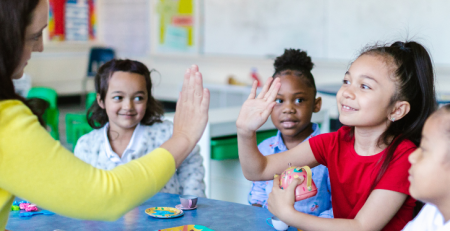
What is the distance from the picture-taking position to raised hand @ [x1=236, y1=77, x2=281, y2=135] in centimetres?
131

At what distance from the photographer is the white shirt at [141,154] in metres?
2.09

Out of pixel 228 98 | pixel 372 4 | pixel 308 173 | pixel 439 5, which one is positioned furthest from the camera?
pixel 228 98

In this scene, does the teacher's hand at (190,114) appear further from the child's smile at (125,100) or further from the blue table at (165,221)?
the child's smile at (125,100)

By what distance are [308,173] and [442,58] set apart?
12.8 ft

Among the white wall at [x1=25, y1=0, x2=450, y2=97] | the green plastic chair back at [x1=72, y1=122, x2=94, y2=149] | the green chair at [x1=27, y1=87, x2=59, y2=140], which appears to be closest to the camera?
the green plastic chair back at [x1=72, y1=122, x2=94, y2=149]

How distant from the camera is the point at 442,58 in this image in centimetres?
452

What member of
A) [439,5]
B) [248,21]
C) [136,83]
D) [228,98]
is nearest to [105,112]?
[136,83]

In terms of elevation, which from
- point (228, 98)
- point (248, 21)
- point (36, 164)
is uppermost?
point (248, 21)

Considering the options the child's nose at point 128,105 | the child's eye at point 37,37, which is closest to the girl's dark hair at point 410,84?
the child's eye at point 37,37

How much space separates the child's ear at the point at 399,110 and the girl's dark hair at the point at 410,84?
1 centimetres

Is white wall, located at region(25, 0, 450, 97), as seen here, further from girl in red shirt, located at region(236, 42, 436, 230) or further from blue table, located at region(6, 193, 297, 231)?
blue table, located at region(6, 193, 297, 231)

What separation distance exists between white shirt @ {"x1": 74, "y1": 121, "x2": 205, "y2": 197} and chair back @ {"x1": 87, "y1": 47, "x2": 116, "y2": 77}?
19.8ft

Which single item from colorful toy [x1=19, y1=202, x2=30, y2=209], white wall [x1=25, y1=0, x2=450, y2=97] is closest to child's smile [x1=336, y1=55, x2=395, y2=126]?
colorful toy [x1=19, y1=202, x2=30, y2=209]

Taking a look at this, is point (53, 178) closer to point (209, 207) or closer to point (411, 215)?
point (209, 207)
